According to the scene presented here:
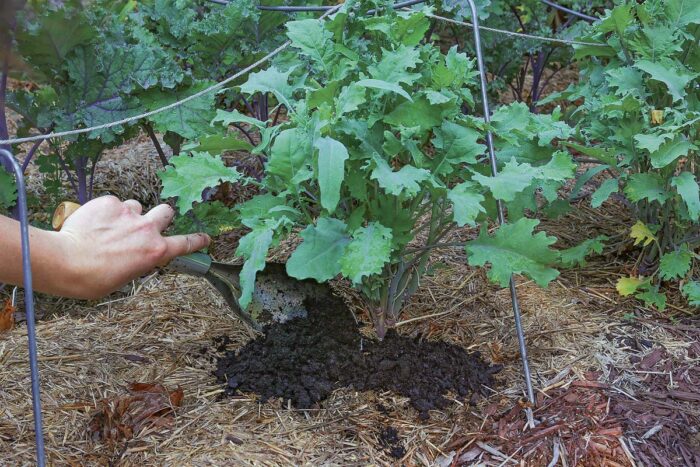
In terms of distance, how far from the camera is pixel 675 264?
251 centimetres

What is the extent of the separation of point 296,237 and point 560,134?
47.4 inches

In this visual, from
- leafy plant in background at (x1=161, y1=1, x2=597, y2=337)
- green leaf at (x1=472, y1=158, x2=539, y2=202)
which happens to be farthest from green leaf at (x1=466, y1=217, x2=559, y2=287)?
green leaf at (x1=472, y1=158, x2=539, y2=202)

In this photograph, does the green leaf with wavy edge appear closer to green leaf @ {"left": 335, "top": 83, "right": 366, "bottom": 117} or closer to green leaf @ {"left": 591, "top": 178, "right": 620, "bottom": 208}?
green leaf @ {"left": 335, "top": 83, "right": 366, "bottom": 117}

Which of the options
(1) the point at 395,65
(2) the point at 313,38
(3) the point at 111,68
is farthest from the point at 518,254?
(3) the point at 111,68

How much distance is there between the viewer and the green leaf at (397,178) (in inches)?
68.7

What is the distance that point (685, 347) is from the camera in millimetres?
2389

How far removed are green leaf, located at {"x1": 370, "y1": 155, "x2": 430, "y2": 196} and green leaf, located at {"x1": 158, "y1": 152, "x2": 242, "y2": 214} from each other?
453 millimetres

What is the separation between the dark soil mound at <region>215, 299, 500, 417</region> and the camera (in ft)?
6.97

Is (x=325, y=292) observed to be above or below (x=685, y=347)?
above

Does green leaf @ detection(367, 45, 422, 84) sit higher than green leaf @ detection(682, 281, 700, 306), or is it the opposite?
green leaf @ detection(367, 45, 422, 84)

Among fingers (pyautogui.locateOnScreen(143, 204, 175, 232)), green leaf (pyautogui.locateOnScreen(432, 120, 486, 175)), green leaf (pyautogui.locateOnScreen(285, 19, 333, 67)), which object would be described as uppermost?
green leaf (pyautogui.locateOnScreen(285, 19, 333, 67))

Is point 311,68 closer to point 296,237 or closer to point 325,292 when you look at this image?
point 296,237

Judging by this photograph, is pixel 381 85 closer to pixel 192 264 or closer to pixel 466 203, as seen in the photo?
pixel 466 203

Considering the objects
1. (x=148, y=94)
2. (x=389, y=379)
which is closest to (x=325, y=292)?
(x=389, y=379)
